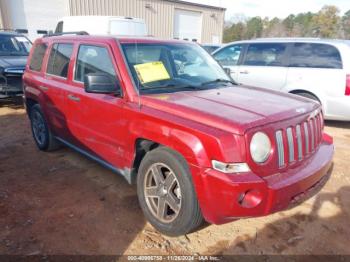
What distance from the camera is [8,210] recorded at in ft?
11.0

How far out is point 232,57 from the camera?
7727mm

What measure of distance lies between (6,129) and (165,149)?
5002mm

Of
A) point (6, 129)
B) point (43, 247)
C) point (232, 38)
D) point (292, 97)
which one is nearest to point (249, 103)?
point (292, 97)

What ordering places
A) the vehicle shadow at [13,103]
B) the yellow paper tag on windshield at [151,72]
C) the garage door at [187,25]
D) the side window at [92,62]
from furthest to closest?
the garage door at [187,25] → the vehicle shadow at [13,103] → the side window at [92,62] → the yellow paper tag on windshield at [151,72]

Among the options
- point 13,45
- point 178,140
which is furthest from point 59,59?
point 13,45

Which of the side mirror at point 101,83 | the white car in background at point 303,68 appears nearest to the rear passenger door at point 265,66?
the white car in background at point 303,68

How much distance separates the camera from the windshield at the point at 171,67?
323 centimetres

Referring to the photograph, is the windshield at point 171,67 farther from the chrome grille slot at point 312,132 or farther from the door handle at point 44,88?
the door handle at point 44,88

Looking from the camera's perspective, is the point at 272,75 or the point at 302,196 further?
the point at 272,75

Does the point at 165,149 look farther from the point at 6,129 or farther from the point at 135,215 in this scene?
the point at 6,129

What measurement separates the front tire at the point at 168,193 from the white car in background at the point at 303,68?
11.0 ft

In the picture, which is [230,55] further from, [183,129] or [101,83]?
[183,129]

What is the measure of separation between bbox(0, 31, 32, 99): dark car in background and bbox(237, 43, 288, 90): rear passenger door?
572 centimetres

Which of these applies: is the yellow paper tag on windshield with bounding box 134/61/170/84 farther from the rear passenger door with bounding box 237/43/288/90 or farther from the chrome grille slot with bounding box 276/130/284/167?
the rear passenger door with bounding box 237/43/288/90
